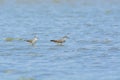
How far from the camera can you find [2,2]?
4594cm

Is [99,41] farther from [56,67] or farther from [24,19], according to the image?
[24,19]

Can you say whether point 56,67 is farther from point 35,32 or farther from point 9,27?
point 9,27

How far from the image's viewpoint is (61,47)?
2300 cm

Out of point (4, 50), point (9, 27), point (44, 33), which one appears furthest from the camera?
point (9, 27)

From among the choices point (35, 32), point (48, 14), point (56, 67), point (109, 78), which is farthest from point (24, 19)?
point (109, 78)

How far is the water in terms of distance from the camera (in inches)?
689

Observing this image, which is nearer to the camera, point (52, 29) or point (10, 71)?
point (10, 71)

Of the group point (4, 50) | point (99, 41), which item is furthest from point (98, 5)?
point (4, 50)

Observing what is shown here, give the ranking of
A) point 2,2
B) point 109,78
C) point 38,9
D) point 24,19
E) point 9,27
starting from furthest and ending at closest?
point 2,2 → point 38,9 → point 24,19 → point 9,27 → point 109,78

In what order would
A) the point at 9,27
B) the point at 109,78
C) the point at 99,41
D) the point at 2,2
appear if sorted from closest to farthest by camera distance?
the point at 109,78 < the point at 99,41 < the point at 9,27 < the point at 2,2

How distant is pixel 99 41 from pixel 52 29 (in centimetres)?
486

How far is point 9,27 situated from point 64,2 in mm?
17571

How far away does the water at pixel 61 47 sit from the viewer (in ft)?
57.4

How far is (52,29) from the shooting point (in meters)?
29.3
